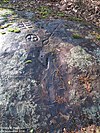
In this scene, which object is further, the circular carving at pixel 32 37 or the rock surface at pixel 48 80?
the circular carving at pixel 32 37

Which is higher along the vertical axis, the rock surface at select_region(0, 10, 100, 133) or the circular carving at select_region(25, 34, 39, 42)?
the circular carving at select_region(25, 34, 39, 42)

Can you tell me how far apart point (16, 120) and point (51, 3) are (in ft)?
16.6

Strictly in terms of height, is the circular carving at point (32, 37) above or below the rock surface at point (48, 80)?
above

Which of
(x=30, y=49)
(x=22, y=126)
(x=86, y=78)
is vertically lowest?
(x=22, y=126)

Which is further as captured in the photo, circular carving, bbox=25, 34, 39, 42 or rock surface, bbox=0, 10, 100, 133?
circular carving, bbox=25, 34, 39, 42

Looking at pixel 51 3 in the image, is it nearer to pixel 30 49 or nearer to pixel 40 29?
pixel 40 29

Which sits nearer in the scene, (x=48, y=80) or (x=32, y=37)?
(x=48, y=80)

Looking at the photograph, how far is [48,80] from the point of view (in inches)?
174

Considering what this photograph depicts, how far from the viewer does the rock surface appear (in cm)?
420

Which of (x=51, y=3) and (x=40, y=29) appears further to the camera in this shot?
(x=51, y=3)

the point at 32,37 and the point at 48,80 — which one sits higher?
the point at 32,37

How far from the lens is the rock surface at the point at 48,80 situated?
4.20 m

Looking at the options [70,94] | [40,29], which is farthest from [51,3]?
[70,94]

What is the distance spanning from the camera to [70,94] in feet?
14.4
